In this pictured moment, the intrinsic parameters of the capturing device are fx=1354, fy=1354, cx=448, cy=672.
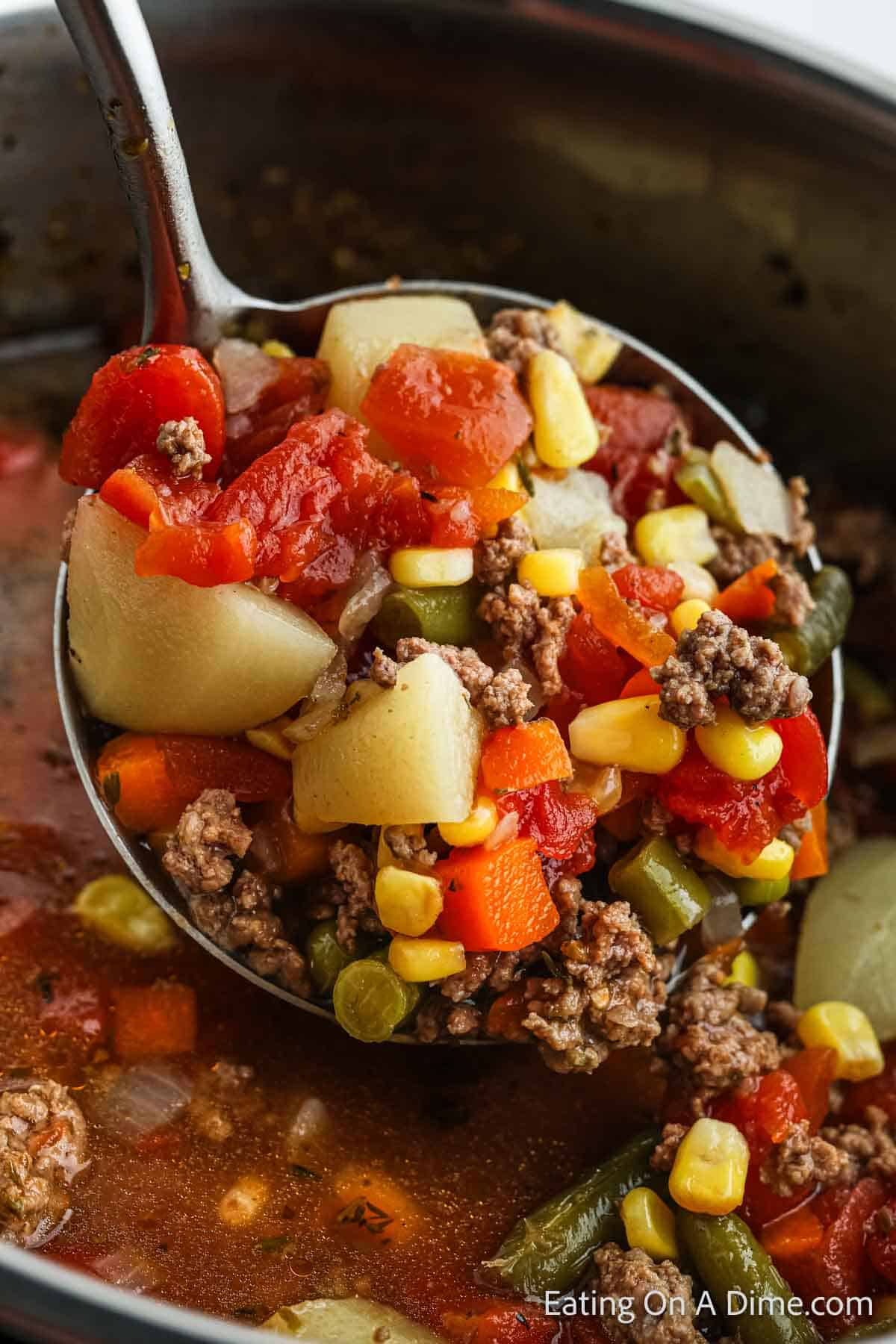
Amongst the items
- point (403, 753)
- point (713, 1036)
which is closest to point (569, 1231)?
point (713, 1036)

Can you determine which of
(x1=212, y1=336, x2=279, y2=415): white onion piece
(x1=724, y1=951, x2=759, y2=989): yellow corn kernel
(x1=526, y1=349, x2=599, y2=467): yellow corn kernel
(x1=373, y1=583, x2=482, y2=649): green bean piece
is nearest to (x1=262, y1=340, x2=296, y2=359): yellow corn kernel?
(x1=212, y1=336, x2=279, y2=415): white onion piece

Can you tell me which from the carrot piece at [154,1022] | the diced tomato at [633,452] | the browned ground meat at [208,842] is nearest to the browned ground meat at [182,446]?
the browned ground meat at [208,842]

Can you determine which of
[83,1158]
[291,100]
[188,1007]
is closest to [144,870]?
[188,1007]

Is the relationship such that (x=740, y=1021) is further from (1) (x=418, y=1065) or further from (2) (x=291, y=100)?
(2) (x=291, y=100)

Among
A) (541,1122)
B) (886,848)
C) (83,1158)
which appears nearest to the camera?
(83,1158)

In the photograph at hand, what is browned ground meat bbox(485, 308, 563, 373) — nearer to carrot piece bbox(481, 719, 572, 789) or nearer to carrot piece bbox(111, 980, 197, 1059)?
carrot piece bbox(481, 719, 572, 789)
